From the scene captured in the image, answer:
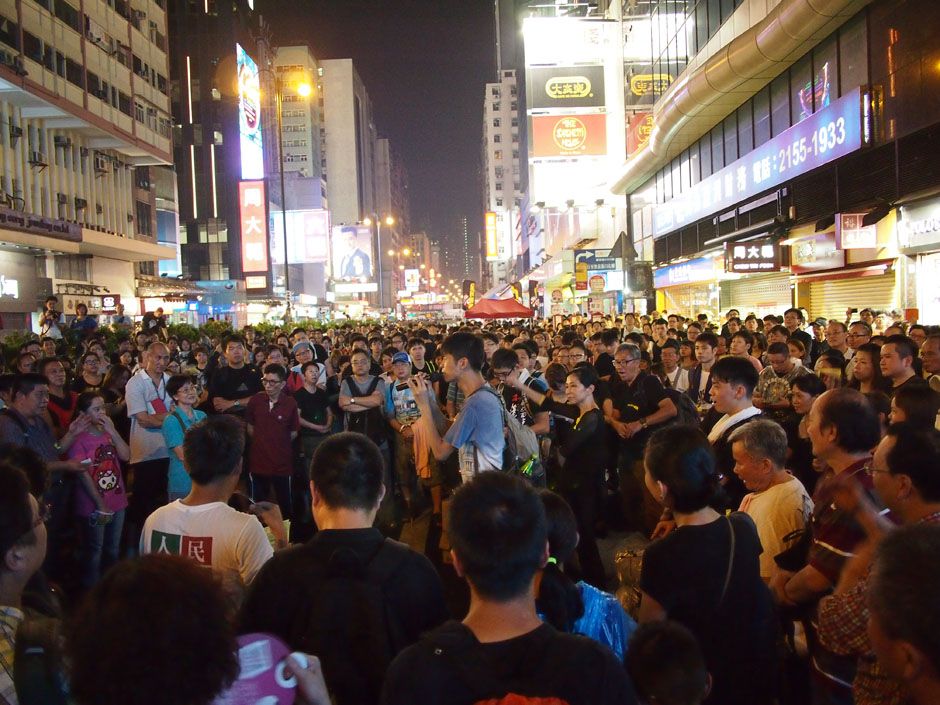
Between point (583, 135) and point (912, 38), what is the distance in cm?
2804

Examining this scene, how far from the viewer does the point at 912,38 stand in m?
14.1

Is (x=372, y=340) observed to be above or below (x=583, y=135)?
below

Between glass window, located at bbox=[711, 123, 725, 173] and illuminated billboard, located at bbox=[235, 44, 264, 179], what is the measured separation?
40.4m

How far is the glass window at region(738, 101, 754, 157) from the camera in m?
23.0

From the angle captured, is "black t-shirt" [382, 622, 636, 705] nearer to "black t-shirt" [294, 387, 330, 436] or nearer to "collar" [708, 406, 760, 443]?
"collar" [708, 406, 760, 443]

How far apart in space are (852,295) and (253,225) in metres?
37.2

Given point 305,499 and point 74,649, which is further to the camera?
point 305,499

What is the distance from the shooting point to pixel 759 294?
24172 millimetres

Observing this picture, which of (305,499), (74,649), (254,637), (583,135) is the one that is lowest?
(305,499)

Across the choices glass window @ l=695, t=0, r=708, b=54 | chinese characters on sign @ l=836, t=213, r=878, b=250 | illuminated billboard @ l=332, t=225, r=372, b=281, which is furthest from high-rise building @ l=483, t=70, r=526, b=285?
chinese characters on sign @ l=836, t=213, r=878, b=250

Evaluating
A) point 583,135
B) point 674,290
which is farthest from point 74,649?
point 583,135

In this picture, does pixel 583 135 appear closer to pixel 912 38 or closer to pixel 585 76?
pixel 585 76

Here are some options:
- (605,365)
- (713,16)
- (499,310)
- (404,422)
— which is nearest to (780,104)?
(713,16)

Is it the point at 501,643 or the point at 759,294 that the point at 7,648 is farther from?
the point at 759,294
